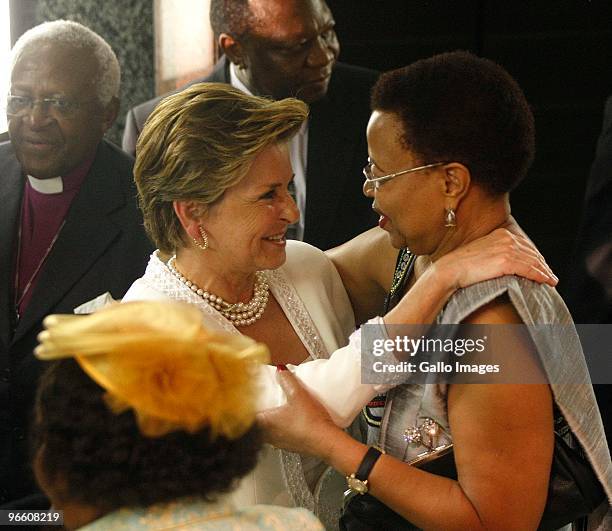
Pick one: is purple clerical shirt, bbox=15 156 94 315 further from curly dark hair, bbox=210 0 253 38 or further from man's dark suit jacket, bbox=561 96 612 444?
man's dark suit jacket, bbox=561 96 612 444

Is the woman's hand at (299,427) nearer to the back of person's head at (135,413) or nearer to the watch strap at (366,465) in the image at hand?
the watch strap at (366,465)

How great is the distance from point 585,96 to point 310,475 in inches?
54.6

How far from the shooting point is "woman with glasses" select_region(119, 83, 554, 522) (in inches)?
84.7

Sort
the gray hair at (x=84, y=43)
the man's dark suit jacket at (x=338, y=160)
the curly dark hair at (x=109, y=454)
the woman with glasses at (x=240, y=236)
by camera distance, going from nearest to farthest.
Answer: the curly dark hair at (x=109, y=454)
the woman with glasses at (x=240, y=236)
the gray hair at (x=84, y=43)
the man's dark suit jacket at (x=338, y=160)

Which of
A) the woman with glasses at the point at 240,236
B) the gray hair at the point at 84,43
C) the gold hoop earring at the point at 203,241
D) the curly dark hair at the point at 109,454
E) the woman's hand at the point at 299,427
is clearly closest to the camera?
the curly dark hair at the point at 109,454

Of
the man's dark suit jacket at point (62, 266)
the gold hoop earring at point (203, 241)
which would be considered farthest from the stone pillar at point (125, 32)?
the gold hoop earring at point (203, 241)

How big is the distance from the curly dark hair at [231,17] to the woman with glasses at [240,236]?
411mm

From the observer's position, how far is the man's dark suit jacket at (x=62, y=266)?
8.45ft

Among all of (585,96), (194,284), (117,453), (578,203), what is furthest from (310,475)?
(585,96)

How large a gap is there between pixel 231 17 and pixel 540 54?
2.96 ft

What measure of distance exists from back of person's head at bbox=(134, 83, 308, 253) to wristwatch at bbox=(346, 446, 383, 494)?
694mm

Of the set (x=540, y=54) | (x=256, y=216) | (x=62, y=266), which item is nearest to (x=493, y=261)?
(x=256, y=216)

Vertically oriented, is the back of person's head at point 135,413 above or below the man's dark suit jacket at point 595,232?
above

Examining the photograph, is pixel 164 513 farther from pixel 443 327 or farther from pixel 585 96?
pixel 585 96
